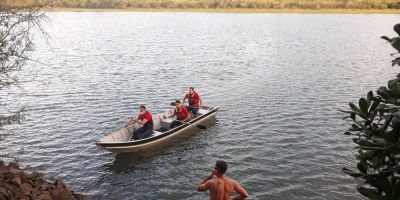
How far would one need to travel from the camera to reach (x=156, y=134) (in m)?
18.0

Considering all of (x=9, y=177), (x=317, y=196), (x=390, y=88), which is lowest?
(x=317, y=196)

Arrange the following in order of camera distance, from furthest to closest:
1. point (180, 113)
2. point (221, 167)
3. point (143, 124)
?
1. point (180, 113)
2. point (143, 124)
3. point (221, 167)

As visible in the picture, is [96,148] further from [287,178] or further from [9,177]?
[287,178]

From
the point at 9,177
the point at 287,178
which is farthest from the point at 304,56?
the point at 9,177

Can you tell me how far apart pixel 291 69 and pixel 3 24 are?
27.8 metres

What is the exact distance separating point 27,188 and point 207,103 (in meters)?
15.0

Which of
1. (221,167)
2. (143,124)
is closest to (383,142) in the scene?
(221,167)

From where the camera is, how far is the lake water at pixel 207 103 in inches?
595

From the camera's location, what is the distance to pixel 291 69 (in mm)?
34531

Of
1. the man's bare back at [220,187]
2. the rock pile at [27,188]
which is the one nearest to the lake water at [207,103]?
the rock pile at [27,188]

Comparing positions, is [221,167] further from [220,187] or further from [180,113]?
[180,113]

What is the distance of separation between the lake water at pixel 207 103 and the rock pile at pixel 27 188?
6.33 feet

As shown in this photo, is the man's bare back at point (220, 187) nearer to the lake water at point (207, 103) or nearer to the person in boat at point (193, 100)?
the lake water at point (207, 103)

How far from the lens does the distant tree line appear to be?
3258 inches
